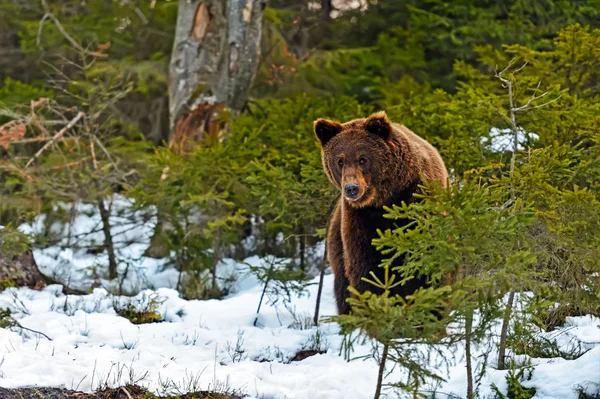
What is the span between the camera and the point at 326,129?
664cm

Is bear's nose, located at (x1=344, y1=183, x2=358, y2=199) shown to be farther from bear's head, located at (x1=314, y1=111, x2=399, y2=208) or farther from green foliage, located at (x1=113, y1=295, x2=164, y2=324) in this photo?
green foliage, located at (x1=113, y1=295, x2=164, y2=324)

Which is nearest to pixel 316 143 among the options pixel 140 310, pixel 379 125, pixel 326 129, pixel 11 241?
pixel 326 129

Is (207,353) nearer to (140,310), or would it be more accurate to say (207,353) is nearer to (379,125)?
(140,310)

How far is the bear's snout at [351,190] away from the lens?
6.01m

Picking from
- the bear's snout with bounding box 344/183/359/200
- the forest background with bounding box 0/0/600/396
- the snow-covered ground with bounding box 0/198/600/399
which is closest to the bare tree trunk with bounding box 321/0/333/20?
the forest background with bounding box 0/0/600/396

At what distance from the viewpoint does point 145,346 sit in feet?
20.3

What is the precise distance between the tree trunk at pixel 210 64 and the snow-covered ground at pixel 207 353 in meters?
4.39

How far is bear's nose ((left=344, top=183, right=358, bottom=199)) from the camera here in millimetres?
6012

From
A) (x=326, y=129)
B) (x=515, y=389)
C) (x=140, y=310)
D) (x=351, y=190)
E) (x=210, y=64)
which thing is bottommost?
(x=515, y=389)

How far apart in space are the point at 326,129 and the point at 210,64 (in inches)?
235

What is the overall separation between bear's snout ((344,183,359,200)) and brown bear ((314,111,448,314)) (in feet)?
0.14

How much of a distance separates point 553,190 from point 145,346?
342 cm

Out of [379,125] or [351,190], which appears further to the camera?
[379,125]

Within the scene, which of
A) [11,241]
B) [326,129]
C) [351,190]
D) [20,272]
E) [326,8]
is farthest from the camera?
[326,8]
